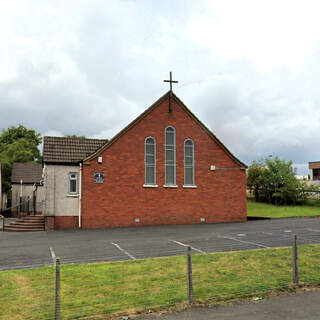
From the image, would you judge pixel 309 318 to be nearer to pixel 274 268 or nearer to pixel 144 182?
pixel 274 268

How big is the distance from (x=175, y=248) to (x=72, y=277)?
16.9 feet

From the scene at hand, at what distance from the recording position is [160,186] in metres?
24.4

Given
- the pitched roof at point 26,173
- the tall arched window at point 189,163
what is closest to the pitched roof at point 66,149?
the tall arched window at point 189,163

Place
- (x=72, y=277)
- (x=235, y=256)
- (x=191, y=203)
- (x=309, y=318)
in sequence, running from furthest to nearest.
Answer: (x=191, y=203)
(x=235, y=256)
(x=72, y=277)
(x=309, y=318)

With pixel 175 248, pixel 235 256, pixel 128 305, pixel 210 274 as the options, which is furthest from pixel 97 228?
pixel 128 305

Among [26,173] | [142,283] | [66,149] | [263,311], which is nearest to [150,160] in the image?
[66,149]

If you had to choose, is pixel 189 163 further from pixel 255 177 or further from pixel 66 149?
pixel 255 177

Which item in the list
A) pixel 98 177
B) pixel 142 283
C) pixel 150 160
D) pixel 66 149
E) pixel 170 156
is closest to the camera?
pixel 142 283

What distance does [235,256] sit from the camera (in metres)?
10.7

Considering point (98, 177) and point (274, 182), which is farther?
point (274, 182)

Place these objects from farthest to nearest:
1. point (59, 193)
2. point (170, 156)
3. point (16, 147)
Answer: point (16, 147)
point (170, 156)
point (59, 193)

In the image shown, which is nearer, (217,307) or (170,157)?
(217,307)

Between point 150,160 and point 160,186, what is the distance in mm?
1851

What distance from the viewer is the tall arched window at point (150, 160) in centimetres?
2438
